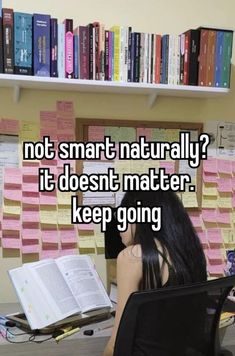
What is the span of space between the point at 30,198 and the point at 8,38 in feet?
2.36

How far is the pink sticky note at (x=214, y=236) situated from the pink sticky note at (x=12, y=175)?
100 cm

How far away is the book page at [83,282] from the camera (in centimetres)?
194

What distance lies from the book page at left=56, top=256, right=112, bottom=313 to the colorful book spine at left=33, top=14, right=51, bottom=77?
2.63ft

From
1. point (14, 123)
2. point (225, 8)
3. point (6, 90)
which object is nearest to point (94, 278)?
point (14, 123)

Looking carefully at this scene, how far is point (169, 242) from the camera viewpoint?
1563 mm

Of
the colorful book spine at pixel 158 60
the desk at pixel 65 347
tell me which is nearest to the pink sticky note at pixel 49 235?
the desk at pixel 65 347

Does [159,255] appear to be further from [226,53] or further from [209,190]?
[226,53]

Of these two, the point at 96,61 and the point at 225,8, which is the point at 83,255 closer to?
the point at 96,61

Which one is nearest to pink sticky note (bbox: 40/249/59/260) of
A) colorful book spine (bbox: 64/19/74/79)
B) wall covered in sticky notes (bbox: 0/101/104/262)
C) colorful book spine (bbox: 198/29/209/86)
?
wall covered in sticky notes (bbox: 0/101/104/262)

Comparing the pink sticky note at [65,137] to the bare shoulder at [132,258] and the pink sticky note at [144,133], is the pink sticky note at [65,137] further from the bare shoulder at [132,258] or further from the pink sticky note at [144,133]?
the bare shoulder at [132,258]

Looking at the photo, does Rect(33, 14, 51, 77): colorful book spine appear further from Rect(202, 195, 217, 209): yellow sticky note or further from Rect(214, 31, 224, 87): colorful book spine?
Rect(202, 195, 217, 209): yellow sticky note

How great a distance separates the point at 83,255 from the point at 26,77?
0.83 m

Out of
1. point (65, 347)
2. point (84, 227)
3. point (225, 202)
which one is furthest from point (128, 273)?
point (225, 202)

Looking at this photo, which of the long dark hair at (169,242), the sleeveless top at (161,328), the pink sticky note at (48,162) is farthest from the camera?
Answer: the pink sticky note at (48,162)
